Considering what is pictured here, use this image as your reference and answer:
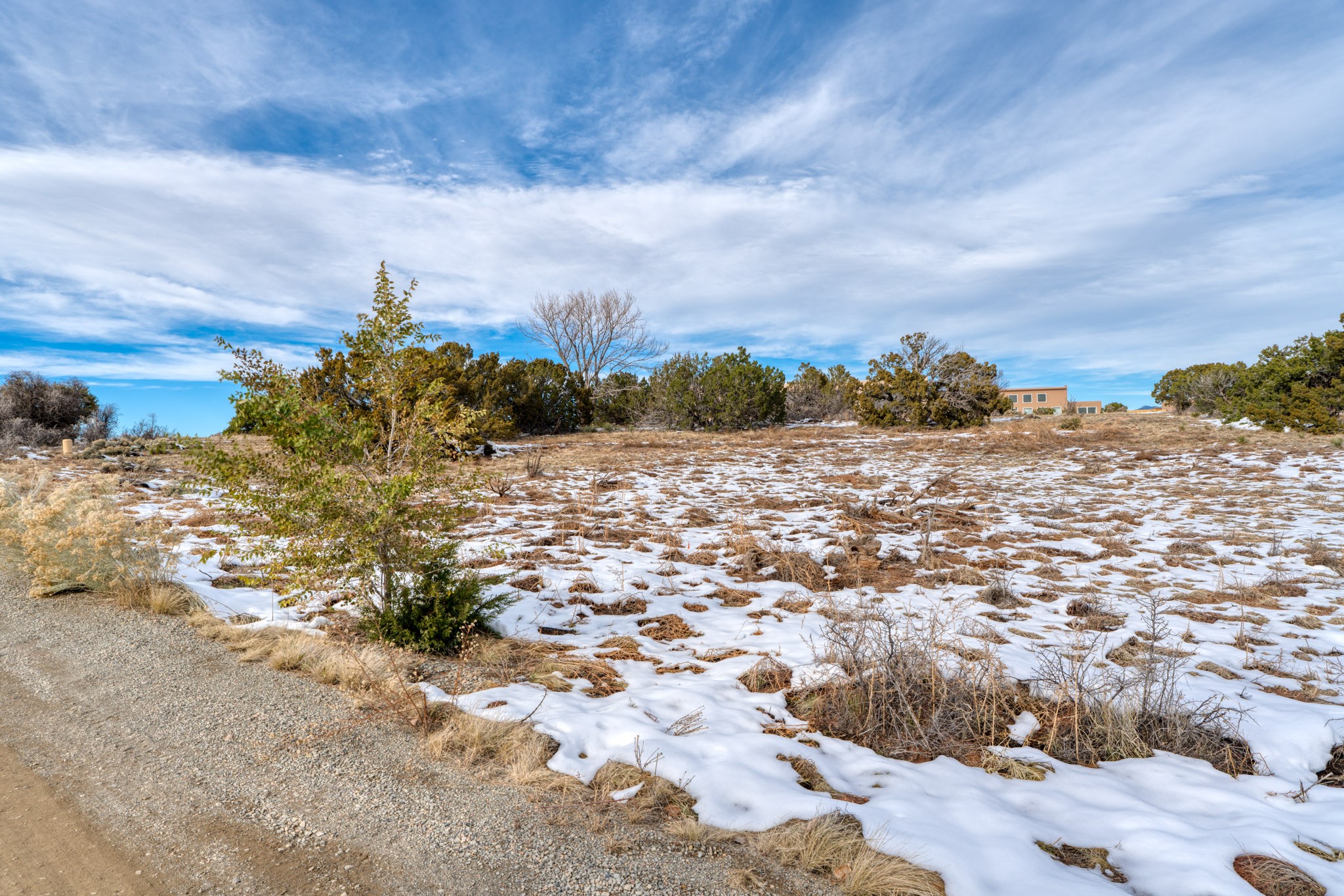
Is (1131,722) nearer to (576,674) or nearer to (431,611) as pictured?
(576,674)

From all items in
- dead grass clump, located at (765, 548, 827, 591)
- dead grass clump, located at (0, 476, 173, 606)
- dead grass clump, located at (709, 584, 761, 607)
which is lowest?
dead grass clump, located at (709, 584, 761, 607)

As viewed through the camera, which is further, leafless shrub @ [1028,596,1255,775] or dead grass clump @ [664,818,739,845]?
leafless shrub @ [1028,596,1255,775]

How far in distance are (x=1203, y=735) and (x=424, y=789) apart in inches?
139

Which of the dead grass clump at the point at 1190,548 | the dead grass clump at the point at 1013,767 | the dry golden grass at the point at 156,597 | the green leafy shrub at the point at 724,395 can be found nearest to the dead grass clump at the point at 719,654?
the dead grass clump at the point at 1013,767

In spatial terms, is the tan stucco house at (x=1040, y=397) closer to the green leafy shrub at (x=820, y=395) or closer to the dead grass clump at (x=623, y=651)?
the green leafy shrub at (x=820, y=395)

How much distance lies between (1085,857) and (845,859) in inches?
34.3

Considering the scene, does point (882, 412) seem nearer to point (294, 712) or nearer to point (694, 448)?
point (694, 448)

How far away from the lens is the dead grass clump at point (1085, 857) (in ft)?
7.00

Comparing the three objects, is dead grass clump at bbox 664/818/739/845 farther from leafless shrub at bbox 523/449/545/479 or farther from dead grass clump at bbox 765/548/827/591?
leafless shrub at bbox 523/449/545/479

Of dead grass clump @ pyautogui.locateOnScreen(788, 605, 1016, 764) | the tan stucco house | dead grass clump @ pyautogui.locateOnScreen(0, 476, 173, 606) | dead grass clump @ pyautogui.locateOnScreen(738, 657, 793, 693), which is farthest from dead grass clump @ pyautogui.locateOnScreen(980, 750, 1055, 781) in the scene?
the tan stucco house

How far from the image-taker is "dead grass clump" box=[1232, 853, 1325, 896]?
198cm

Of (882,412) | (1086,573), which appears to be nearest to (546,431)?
(882,412)

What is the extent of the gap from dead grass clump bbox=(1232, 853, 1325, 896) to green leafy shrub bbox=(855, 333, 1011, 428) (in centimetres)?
2287

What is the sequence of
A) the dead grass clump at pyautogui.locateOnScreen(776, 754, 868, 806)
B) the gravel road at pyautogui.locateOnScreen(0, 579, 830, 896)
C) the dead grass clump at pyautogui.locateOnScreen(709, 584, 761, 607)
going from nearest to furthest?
the gravel road at pyautogui.locateOnScreen(0, 579, 830, 896) < the dead grass clump at pyautogui.locateOnScreen(776, 754, 868, 806) < the dead grass clump at pyautogui.locateOnScreen(709, 584, 761, 607)
